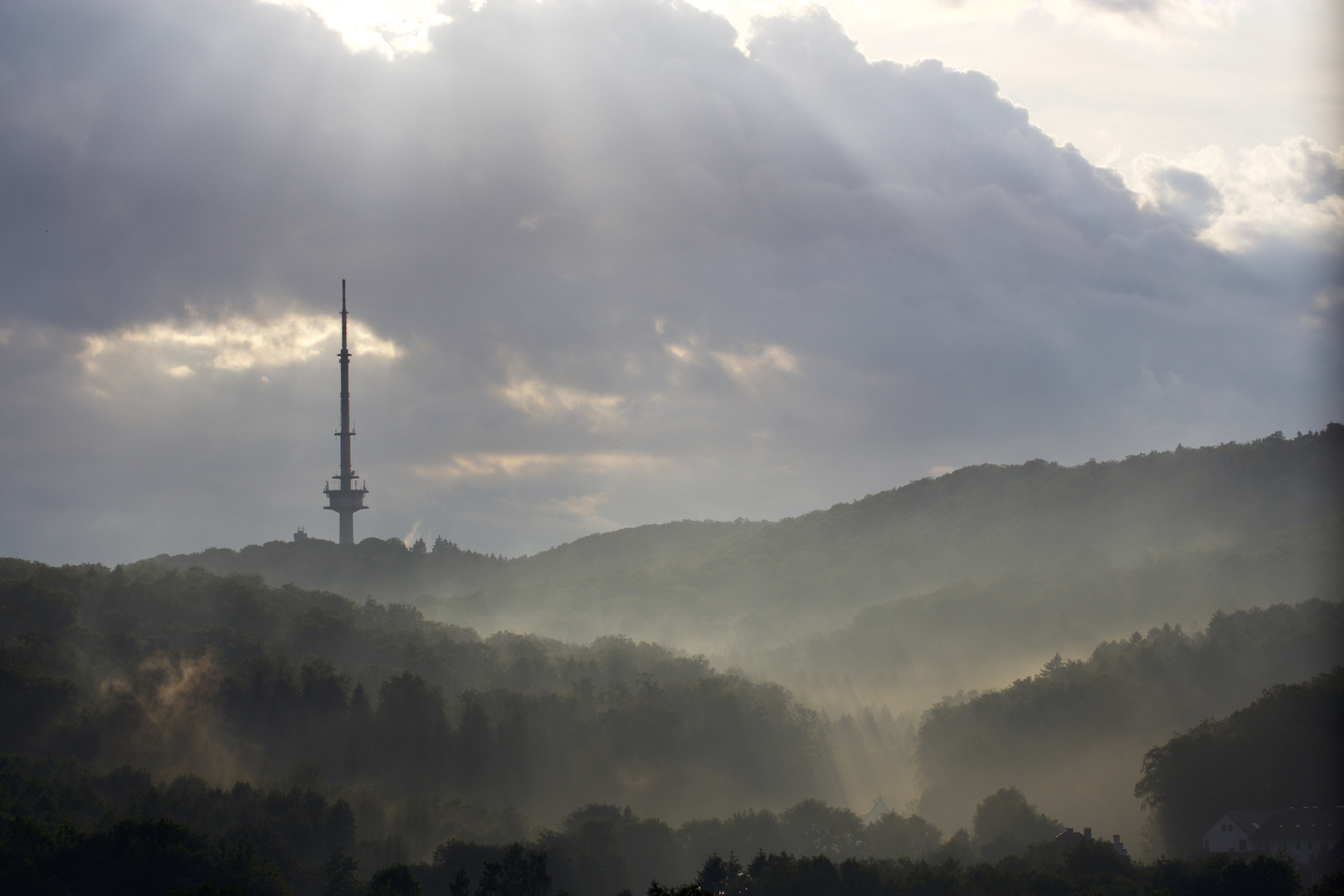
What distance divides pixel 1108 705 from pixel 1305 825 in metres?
47.5

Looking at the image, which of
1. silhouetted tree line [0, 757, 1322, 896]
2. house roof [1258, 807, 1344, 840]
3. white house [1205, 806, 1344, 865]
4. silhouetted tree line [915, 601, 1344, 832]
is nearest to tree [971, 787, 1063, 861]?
silhouetted tree line [0, 757, 1322, 896]

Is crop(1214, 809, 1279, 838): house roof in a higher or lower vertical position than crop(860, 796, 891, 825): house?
higher

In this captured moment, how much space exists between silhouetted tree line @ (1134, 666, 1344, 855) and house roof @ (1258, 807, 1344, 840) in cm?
675

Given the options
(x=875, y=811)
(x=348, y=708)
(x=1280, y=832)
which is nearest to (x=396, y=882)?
(x=348, y=708)

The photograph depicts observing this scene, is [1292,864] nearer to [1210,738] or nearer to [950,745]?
[1210,738]

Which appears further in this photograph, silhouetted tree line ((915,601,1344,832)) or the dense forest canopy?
silhouetted tree line ((915,601,1344,832))

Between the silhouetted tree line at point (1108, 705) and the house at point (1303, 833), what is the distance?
33.8 meters

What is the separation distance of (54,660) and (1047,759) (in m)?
119

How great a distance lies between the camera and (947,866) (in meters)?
94.6

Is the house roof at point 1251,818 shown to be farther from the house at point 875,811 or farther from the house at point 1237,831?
the house at point 875,811

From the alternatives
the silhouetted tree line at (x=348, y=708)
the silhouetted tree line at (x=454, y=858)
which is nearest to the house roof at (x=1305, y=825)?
the silhouetted tree line at (x=454, y=858)

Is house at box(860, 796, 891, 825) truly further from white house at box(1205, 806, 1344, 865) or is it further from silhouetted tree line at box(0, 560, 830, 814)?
white house at box(1205, 806, 1344, 865)

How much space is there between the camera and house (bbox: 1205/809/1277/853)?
106 m

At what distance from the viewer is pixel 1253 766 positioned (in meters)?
116
